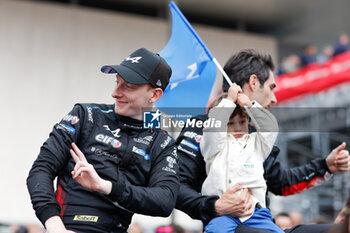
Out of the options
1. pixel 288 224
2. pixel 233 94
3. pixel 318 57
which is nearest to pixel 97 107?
pixel 233 94

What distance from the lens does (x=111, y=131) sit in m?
3.05

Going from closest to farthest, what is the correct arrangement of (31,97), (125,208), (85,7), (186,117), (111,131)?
(125,208)
(111,131)
(186,117)
(31,97)
(85,7)

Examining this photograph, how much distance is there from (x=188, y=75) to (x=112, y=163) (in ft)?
4.74

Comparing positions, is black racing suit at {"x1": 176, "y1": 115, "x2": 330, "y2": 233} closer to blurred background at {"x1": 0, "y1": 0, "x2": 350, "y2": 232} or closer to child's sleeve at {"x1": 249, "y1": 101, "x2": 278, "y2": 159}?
child's sleeve at {"x1": 249, "y1": 101, "x2": 278, "y2": 159}

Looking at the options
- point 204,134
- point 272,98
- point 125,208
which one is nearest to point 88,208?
point 125,208

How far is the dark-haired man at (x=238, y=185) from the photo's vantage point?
318 cm

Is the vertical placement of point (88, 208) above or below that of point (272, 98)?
below

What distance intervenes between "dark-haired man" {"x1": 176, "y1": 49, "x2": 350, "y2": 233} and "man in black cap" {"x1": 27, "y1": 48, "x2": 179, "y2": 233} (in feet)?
1.23

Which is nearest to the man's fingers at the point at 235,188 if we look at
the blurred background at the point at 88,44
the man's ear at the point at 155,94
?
the man's ear at the point at 155,94

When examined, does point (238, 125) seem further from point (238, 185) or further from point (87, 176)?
point (87, 176)

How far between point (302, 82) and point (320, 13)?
23.7ft

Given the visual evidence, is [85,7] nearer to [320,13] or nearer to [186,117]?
[320,13]

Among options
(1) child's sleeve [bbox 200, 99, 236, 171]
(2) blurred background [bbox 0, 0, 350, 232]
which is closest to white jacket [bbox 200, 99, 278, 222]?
(1) child's sleeve [bbox 200, 99, 236, 171]

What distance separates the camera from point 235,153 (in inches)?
130
